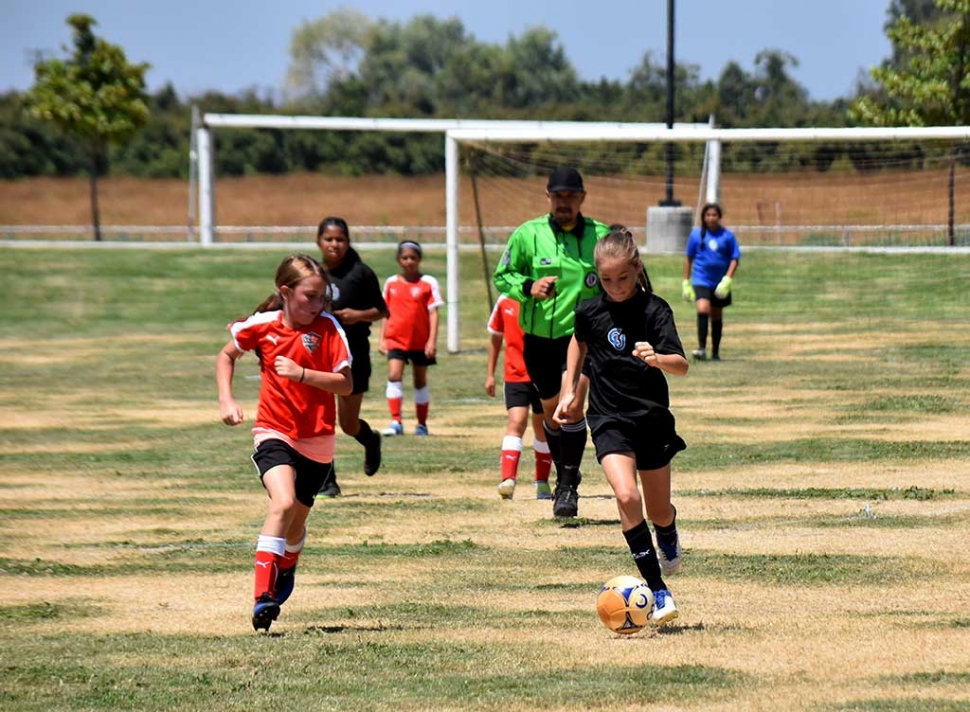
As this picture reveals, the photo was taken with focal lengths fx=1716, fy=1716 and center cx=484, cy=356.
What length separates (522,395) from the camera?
1180 cm

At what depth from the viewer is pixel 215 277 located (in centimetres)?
4022

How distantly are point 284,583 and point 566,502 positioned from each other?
3.09m

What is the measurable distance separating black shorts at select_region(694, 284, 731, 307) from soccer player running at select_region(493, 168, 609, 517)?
10.4m

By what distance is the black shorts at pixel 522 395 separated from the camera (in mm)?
11773

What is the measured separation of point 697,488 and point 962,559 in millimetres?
3337

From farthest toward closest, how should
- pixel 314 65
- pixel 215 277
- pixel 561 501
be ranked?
pixel 314 65
pixel 215 277
pixel 561 501

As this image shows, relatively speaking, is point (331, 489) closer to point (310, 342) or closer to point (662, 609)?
point (310, 342)

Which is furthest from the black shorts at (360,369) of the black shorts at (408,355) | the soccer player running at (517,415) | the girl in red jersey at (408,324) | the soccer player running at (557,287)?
the black shorts at (408,355)

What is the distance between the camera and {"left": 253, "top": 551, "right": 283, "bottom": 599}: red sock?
7905 millimetres

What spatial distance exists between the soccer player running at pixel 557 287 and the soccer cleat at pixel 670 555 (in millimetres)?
2511

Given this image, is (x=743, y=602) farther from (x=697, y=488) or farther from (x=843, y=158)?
(x=843, y=158)

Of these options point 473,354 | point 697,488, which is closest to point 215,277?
point 473,354

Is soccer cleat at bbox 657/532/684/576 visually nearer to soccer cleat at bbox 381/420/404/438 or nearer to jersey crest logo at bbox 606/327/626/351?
jersey crest logo at bbox 606/327/626/351

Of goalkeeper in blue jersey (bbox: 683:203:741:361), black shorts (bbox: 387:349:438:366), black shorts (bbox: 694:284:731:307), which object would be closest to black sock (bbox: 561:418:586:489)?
black shorts (bbox: 387:349:438:366)
